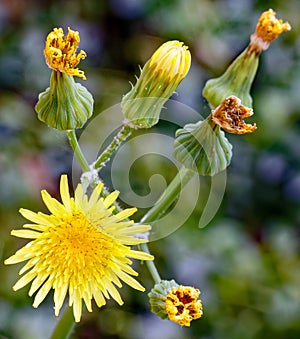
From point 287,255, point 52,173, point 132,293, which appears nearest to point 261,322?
point 287,255

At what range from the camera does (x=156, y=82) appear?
5.53 ft

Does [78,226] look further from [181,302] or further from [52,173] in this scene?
[52,173]

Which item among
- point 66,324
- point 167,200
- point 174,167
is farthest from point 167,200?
point 174,167

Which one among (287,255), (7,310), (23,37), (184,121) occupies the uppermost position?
(23,37)

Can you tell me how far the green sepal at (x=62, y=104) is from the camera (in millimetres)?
1700

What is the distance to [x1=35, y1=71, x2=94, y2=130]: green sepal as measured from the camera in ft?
5.58

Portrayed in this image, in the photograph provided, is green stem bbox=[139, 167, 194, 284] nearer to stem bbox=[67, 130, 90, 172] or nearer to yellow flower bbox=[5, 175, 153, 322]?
yellow flower bbox=[5, 175, 153, 322]

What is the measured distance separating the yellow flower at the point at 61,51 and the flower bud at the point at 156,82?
0.51ft

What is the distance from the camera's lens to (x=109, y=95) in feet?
9.48

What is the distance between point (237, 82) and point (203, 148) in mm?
310

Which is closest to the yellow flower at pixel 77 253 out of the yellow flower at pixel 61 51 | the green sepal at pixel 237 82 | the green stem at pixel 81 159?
the green stem at pixel 81 159

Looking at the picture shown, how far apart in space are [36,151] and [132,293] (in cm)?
71

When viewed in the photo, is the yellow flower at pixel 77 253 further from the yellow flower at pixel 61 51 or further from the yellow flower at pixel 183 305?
the yellow flower at pixel 61 51

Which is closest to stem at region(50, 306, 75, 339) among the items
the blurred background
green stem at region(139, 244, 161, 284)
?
green stem at region(139, 244, 161, 284)
